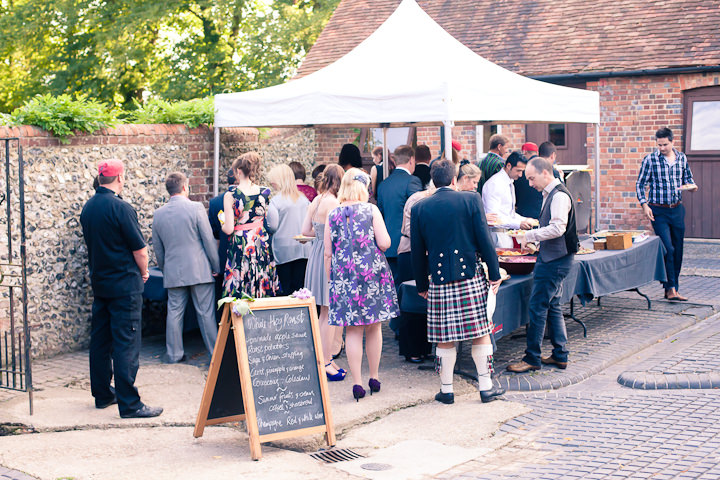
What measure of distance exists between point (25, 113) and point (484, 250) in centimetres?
451

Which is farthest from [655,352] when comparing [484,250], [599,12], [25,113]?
[599,12]

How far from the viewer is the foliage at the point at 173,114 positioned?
9.91m

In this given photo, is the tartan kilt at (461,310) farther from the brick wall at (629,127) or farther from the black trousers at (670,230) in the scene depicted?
the brick wall at (629,127)

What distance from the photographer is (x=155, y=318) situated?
31.5 feet

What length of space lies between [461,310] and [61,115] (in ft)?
14.2

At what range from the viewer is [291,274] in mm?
8656

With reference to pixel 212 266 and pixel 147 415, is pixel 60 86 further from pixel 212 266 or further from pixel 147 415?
pixel 147 415

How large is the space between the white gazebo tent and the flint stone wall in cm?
89

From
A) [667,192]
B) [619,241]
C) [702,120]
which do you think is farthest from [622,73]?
[619,241]

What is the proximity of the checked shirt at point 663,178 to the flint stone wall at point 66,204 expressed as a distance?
217 inches

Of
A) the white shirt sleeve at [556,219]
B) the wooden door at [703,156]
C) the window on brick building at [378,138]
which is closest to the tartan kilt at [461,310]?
the white shirt sleeve at [556,219]

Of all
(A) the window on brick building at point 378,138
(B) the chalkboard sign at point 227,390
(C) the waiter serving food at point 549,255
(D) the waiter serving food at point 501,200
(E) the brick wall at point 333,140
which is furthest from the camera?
(E) the brick wall at point 333,140

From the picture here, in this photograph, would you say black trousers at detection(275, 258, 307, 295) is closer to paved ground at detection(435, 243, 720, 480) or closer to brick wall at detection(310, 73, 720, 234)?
paved ground at detection(435, 243, 720, 480)

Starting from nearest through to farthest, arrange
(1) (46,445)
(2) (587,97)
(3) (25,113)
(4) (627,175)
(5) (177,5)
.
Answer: (1) (46,445) → (3) (25,113) → (2) (587,97) → (4) (627,175) → (5) (177,5)
